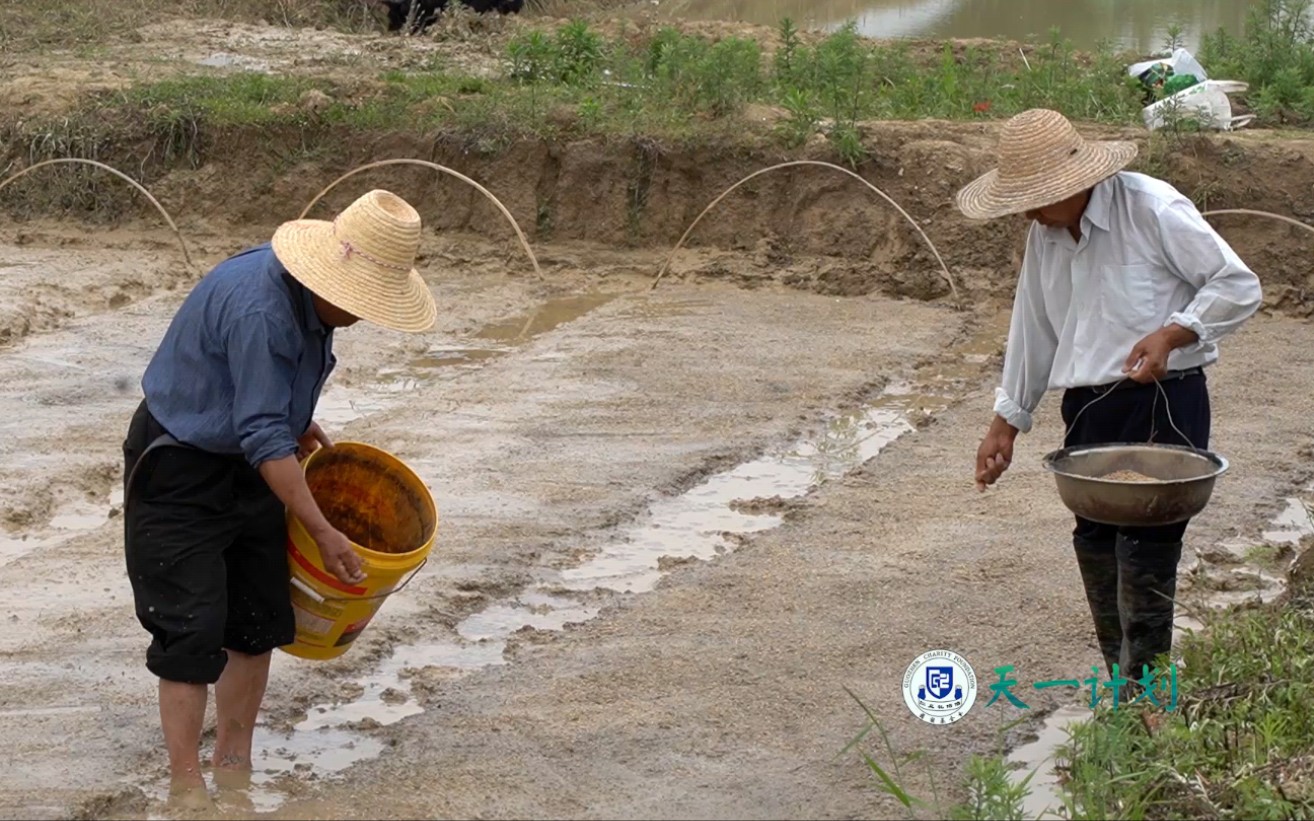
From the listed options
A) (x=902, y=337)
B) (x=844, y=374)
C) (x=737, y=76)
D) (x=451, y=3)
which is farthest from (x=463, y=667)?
(x=451, y=3)

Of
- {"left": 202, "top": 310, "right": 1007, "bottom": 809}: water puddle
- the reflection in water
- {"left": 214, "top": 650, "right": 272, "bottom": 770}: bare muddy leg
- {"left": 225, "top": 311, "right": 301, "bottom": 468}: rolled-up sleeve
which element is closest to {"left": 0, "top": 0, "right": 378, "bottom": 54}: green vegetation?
the reflection in water

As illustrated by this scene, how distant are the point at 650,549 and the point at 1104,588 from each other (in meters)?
1.97

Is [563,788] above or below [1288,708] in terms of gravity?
below

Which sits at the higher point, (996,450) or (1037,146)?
(1037,146)

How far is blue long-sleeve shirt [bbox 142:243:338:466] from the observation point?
3.41 m

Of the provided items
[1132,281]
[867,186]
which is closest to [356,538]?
[1132,281]

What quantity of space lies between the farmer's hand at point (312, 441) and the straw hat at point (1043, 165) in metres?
1.57

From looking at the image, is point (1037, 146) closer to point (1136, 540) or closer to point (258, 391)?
point (1136, 540)

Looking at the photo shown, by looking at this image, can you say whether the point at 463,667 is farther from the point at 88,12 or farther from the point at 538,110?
the point at 88,12

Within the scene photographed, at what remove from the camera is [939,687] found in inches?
168

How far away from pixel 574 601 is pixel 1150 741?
2070mm

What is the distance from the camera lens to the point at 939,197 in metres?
9.59

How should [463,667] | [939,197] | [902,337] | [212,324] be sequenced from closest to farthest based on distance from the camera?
[212,324]
[463,667]
[902,337]
[939,197]

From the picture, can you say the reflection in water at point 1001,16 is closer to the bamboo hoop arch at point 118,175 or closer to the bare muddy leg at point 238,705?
the bamboo hoop arch at point 118,175
